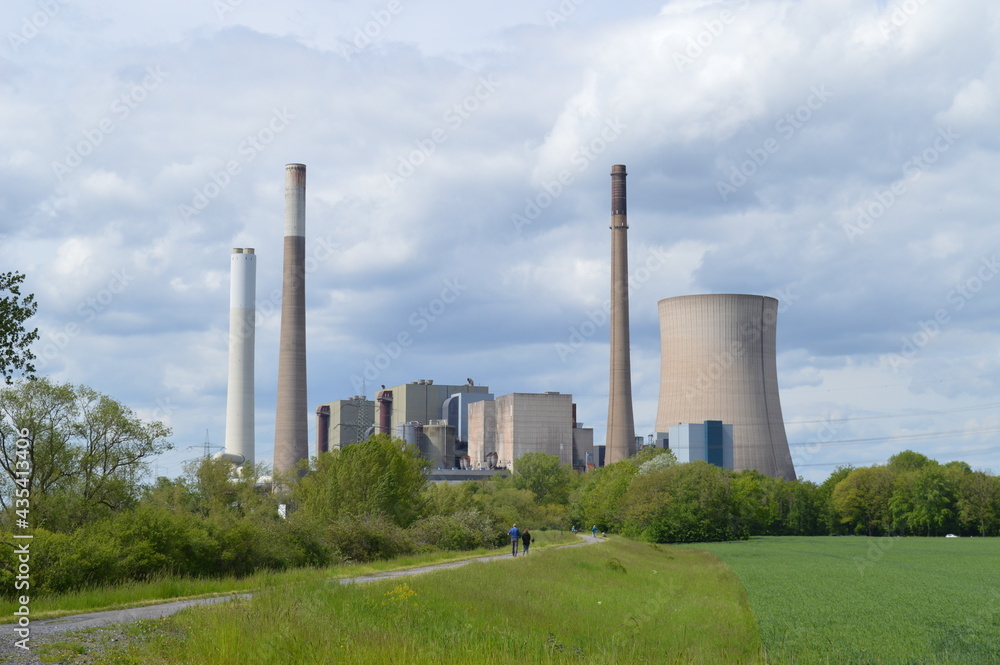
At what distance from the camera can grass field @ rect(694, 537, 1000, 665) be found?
52.0 ft

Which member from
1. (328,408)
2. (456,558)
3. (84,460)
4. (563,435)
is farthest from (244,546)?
(328,408)

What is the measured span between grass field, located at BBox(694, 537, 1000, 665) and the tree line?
42.2 feet

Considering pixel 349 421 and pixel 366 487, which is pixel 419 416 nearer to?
pixel 349 421

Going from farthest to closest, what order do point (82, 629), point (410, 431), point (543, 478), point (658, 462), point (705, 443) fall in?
point (410, 431) → point (543, 478) → point (705, 443) → point (658, 462) → point (82, 629)

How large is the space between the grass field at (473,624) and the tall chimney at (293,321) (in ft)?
155

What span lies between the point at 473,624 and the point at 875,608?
39.6ft

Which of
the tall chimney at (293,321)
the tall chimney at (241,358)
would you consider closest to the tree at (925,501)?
the tall chimney at (293,321)

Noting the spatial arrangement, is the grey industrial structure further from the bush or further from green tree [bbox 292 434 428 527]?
the bush

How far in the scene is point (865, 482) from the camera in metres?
87.6

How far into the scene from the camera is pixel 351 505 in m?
40.6

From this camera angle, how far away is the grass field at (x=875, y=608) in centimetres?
1584

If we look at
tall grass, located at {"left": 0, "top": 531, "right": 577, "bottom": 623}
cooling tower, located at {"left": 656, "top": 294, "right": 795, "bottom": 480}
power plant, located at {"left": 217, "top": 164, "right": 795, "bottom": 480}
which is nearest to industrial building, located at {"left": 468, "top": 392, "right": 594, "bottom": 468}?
power plant, located at {"left": 217, "top": 164, "right": 795, "bottom": 480}

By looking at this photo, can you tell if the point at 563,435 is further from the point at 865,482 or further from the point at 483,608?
the point at 483,608

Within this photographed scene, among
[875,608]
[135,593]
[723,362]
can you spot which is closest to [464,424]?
[723,362]
